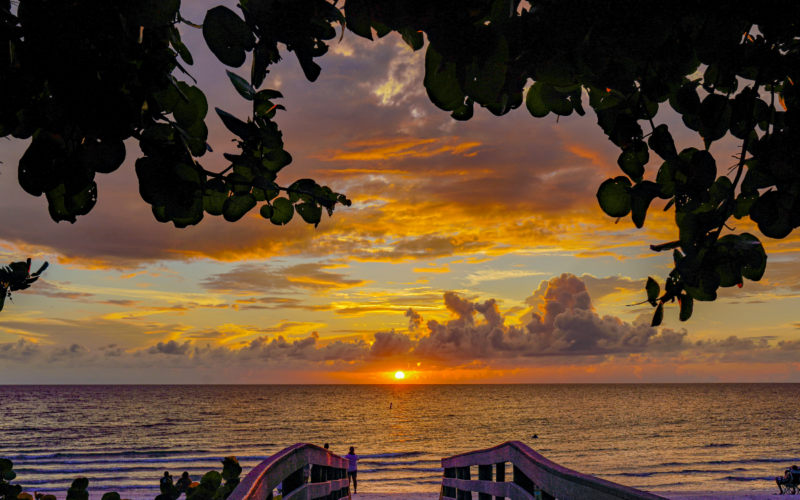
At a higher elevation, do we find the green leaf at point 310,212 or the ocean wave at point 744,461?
the green leaf at point 310,212

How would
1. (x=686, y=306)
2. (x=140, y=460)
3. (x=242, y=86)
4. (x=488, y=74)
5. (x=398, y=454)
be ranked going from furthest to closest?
(x=398, y=454), (x=140, y=460), (x=686, y=306), (x=242, y=86), (x=488, y=74)

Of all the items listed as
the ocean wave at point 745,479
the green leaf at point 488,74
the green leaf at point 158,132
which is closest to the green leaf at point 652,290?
the green leaf at point 488,74

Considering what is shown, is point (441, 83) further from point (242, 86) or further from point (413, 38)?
point (242, 86)

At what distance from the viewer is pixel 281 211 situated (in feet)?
5.84

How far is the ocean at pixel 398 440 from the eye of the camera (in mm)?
28078

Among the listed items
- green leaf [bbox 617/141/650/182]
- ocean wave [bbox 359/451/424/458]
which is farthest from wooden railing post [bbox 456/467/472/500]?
ocean wave [bbox 359/451/424/458]

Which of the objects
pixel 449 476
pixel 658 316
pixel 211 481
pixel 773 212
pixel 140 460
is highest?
pixel 773 212

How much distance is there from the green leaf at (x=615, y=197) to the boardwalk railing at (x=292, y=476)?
1.80m

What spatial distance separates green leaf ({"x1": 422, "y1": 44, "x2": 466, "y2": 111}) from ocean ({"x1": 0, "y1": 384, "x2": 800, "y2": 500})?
25.6 m

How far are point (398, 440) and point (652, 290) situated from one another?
165 feet

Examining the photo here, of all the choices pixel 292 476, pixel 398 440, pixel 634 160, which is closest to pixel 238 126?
pixel 634 160

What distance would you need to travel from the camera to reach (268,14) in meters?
1.07

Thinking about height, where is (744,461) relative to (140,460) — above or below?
Answer: below

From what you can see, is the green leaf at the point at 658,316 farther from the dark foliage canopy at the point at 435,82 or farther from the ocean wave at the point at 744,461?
the ocean wave at the point at 744,461
